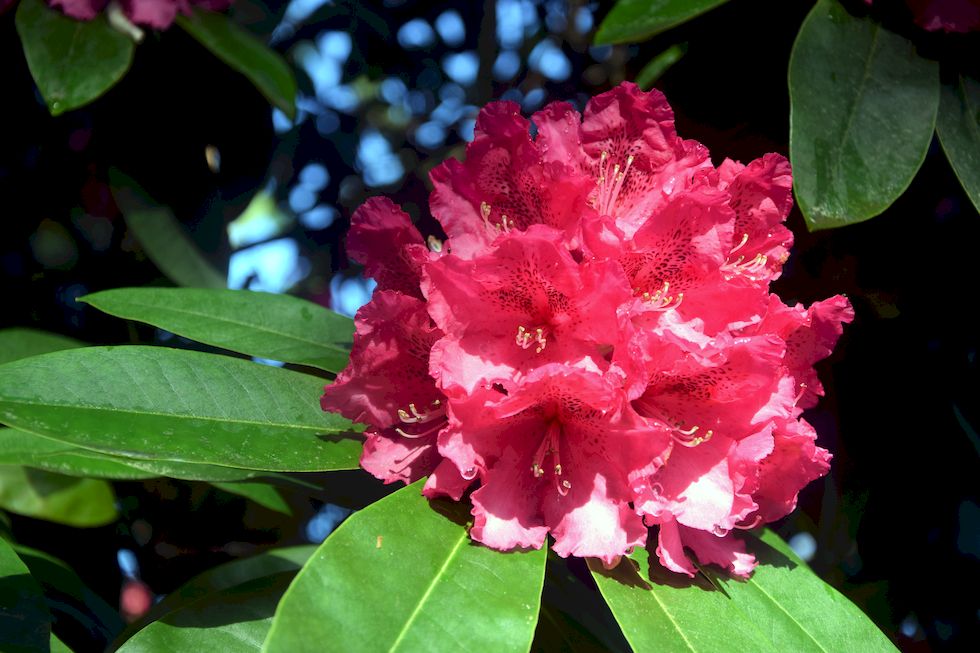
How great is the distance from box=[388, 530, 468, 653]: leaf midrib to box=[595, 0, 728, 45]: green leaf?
0.73 metres

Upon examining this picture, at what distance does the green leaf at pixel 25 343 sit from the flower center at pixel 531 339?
100 centimetres

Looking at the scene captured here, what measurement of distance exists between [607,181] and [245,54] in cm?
70

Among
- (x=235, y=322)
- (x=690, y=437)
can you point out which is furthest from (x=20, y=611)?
(x=690, y=437)

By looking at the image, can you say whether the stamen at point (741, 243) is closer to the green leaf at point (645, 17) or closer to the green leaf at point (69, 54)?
the green leaf at point (645, 17)

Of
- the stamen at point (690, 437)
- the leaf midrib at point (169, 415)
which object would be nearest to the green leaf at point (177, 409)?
the leaf midrib at point (169, 415)

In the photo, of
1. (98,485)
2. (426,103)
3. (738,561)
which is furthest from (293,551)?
(426,103)

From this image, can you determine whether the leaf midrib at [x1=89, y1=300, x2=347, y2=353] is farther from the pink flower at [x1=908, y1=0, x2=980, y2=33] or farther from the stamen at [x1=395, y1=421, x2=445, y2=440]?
the pink flower at [x1=908, y1=0, x2=980, y2=33]

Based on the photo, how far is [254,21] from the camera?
159 centimetres

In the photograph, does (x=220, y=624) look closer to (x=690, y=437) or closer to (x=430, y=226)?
(x=690, y=437)

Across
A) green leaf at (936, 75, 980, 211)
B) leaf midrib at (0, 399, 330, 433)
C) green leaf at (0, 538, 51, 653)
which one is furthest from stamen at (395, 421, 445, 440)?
green leaf at (936, 75, 980, 211)

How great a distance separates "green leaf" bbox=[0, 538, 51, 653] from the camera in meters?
0.91

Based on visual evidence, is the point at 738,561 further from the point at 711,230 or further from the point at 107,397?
the point at 107,397

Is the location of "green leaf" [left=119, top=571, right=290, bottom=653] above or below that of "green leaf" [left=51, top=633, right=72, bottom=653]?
above

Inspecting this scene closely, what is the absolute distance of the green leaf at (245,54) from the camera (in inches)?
51.6
